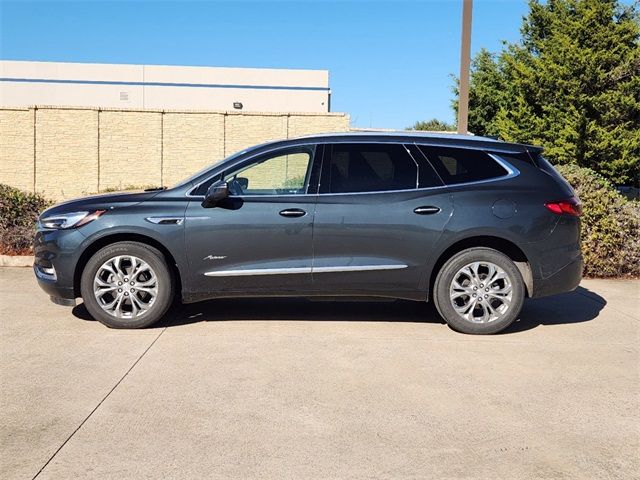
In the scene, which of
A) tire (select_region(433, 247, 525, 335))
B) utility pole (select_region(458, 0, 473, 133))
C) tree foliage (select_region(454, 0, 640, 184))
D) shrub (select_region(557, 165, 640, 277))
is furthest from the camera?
tree foliage (select_region(454, 0, 640, 184))

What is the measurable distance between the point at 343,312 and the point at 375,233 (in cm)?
130

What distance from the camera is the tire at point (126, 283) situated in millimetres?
6102

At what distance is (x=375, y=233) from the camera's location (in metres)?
6.09

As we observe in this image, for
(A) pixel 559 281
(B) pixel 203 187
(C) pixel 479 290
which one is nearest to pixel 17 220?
(B) pixel 203 187

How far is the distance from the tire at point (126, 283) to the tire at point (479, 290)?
2523 mm

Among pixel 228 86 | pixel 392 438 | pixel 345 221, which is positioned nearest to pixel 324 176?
pixel 345 221

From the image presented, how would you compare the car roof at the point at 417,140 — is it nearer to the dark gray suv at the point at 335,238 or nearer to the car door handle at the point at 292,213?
the dark gray suv at the point at 335,238

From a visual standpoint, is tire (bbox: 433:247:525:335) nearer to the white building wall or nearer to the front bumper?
the front bumper

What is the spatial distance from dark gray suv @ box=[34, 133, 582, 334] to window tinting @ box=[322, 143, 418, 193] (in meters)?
0.01

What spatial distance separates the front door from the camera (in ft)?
19.9

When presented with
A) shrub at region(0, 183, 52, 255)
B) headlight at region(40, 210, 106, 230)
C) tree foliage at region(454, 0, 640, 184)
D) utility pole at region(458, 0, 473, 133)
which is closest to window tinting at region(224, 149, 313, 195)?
headlight at region(40, 210, 106, 230)

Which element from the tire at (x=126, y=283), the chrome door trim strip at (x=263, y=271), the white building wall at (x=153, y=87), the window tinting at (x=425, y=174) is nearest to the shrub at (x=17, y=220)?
the tire at (x=126, y=283)

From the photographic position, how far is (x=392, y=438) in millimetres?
3879

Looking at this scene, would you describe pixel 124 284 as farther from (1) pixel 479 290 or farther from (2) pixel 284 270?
(1) pixel 479 290
